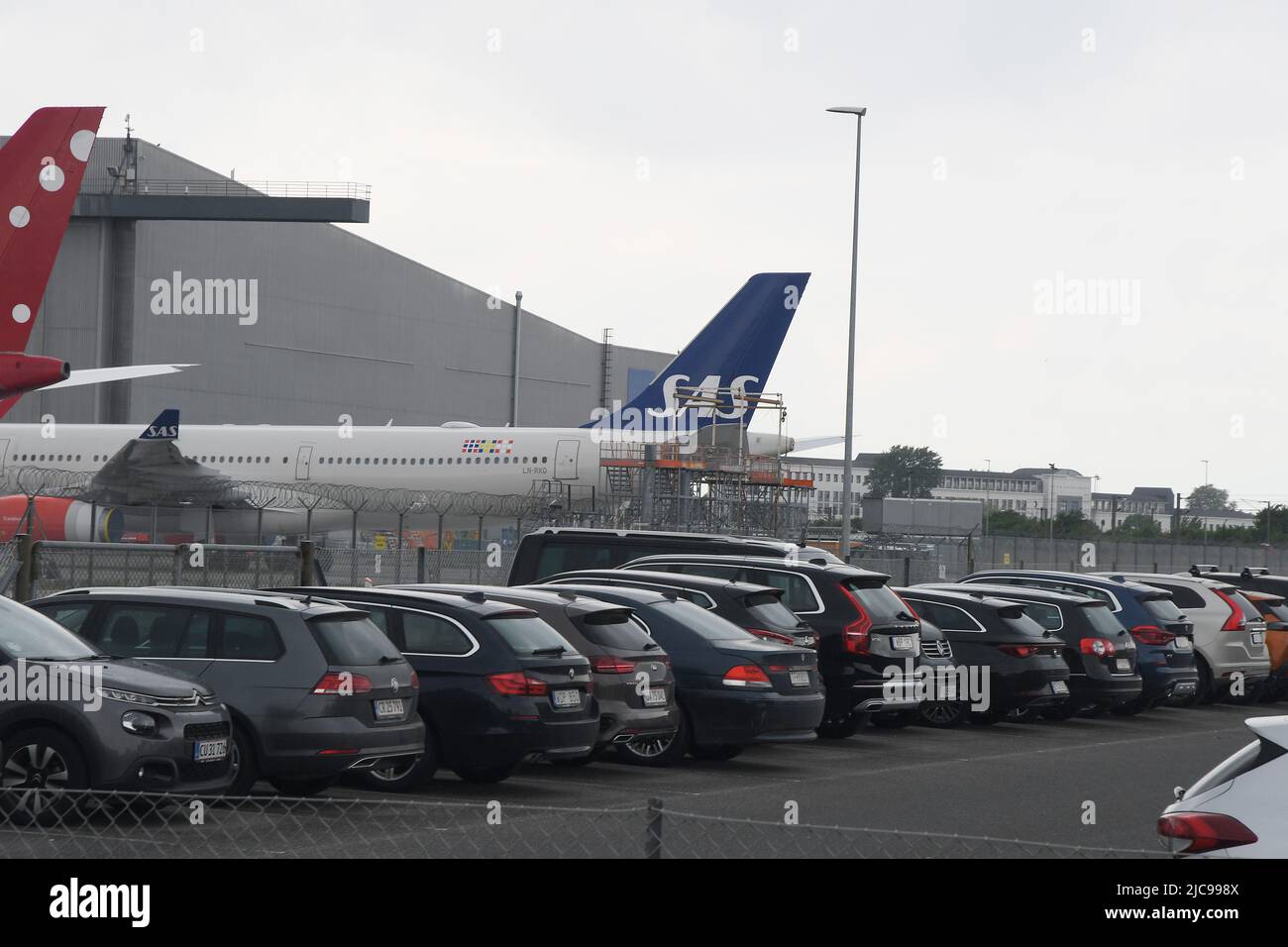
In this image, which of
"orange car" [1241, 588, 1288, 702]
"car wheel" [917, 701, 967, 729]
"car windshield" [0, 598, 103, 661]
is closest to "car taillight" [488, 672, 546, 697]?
"car windshield" [0, 598, 103, 661]

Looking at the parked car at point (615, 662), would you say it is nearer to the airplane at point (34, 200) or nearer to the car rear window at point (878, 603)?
the car rear window at point (878, 603)

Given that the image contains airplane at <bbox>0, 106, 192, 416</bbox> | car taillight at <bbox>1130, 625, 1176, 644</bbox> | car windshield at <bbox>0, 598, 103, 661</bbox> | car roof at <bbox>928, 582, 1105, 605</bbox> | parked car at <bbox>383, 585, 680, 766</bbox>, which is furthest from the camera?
car taillight at <bbox>1130, 625, 1176, 644</bbox>

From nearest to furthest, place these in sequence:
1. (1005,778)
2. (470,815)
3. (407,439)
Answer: (470,815), (1005,778), (407,439)

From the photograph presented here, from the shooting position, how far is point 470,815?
1093 cm

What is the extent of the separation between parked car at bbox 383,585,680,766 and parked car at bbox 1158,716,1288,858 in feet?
22.7

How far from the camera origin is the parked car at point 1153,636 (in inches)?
815

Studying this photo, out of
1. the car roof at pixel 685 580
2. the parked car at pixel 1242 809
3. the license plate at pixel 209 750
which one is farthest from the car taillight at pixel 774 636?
the parked car at pixel 1242 809

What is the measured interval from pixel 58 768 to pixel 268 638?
1.77m

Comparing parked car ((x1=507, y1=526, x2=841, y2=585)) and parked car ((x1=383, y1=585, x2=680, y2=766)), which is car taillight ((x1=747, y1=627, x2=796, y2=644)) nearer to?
parked car ((x1=383, y1=585, x2=680, y2=766))

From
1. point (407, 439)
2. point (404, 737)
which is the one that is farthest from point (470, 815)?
point (407, 439)

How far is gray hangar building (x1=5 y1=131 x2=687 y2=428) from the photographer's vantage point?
5569 cm

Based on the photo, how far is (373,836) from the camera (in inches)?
392
